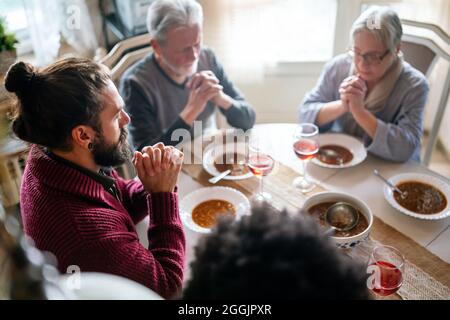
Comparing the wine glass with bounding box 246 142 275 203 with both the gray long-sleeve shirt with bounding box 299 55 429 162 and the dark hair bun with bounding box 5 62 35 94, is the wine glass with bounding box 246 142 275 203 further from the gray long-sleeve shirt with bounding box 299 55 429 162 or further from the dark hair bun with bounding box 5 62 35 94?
the dark hair bun with bounding box 5 62 35 94

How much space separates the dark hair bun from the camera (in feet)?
3.51

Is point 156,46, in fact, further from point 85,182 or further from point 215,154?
point 85,182

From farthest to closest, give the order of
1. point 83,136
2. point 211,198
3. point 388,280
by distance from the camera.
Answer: point 211,198
point 83,136
point 388,280

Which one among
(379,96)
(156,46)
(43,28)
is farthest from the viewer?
(43,28)

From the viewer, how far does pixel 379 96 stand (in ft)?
5.62

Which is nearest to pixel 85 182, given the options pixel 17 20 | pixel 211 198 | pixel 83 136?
pixel 83 136

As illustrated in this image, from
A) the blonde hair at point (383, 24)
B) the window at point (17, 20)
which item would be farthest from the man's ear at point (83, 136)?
the window at point (17, 20)

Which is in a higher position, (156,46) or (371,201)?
(156,46)

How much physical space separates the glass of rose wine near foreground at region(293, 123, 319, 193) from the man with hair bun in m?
0.43

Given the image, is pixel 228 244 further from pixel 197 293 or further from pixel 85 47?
pixel 85 47

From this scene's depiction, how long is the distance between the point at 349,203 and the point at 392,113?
2.01 feet

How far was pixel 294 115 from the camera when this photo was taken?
2924 mm

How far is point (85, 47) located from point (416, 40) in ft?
5.70
